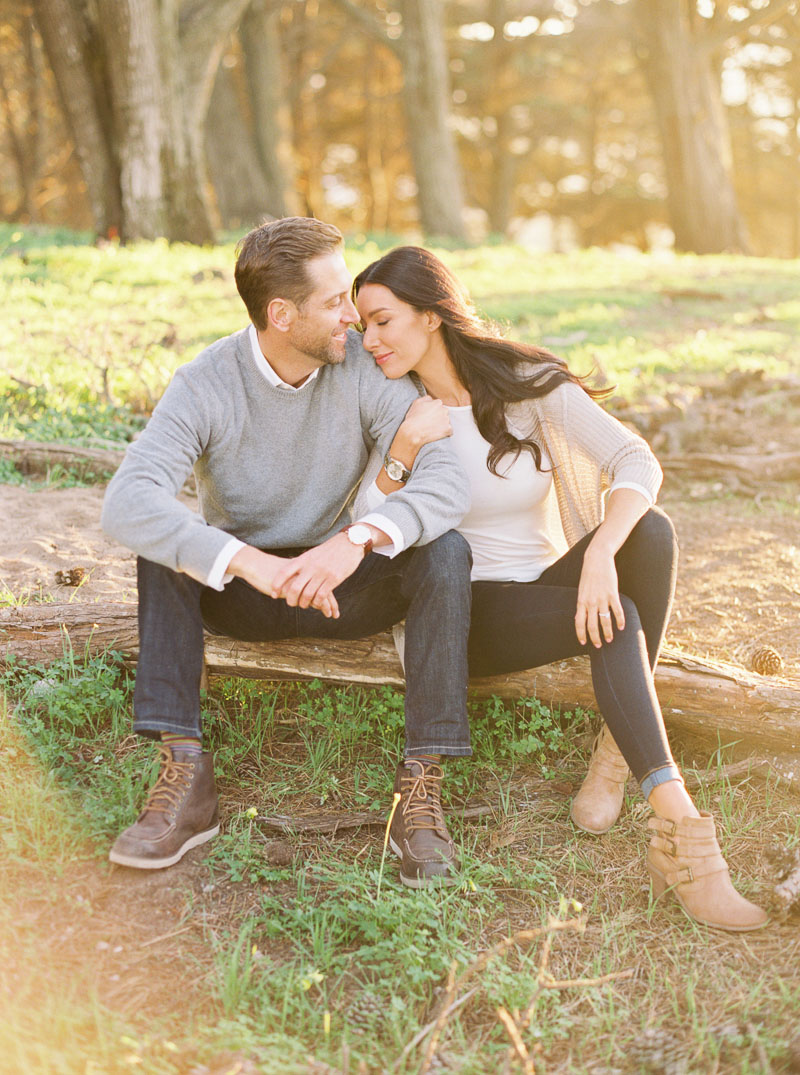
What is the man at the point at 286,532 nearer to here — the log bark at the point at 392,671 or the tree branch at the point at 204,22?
the log bark at the point at 392,671

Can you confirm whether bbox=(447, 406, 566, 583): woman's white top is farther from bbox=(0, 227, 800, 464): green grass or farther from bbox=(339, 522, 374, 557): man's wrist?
bbox=(0, 227, 800, 464): green grass

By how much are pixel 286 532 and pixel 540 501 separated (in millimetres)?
881

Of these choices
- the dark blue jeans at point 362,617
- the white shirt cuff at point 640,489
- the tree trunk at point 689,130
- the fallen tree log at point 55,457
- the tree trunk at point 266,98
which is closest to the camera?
the dark blue jeans at point 362,617

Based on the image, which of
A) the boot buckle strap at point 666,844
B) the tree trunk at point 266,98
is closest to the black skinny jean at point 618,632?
the boot buckle strap at point 666,844

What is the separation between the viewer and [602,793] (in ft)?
10.00

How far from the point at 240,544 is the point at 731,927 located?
1.69 meters

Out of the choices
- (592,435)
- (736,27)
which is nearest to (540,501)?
(592,435)

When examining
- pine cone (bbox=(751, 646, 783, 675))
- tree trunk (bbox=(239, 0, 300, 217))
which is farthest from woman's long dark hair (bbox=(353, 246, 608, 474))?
tree trunk (bbox=(239, 0, 300, 217))

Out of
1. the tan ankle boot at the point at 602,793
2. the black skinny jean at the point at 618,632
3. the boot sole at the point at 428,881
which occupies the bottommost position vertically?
the boot sole at the point at 428,881

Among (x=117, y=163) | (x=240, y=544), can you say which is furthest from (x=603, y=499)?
(x=117, y=163)

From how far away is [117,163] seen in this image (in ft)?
34.9

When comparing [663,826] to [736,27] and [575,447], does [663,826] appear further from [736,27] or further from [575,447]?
[736,27]

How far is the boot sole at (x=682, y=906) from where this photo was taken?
2.60 metres

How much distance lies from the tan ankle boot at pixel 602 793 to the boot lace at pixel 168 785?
1191 millimetres
